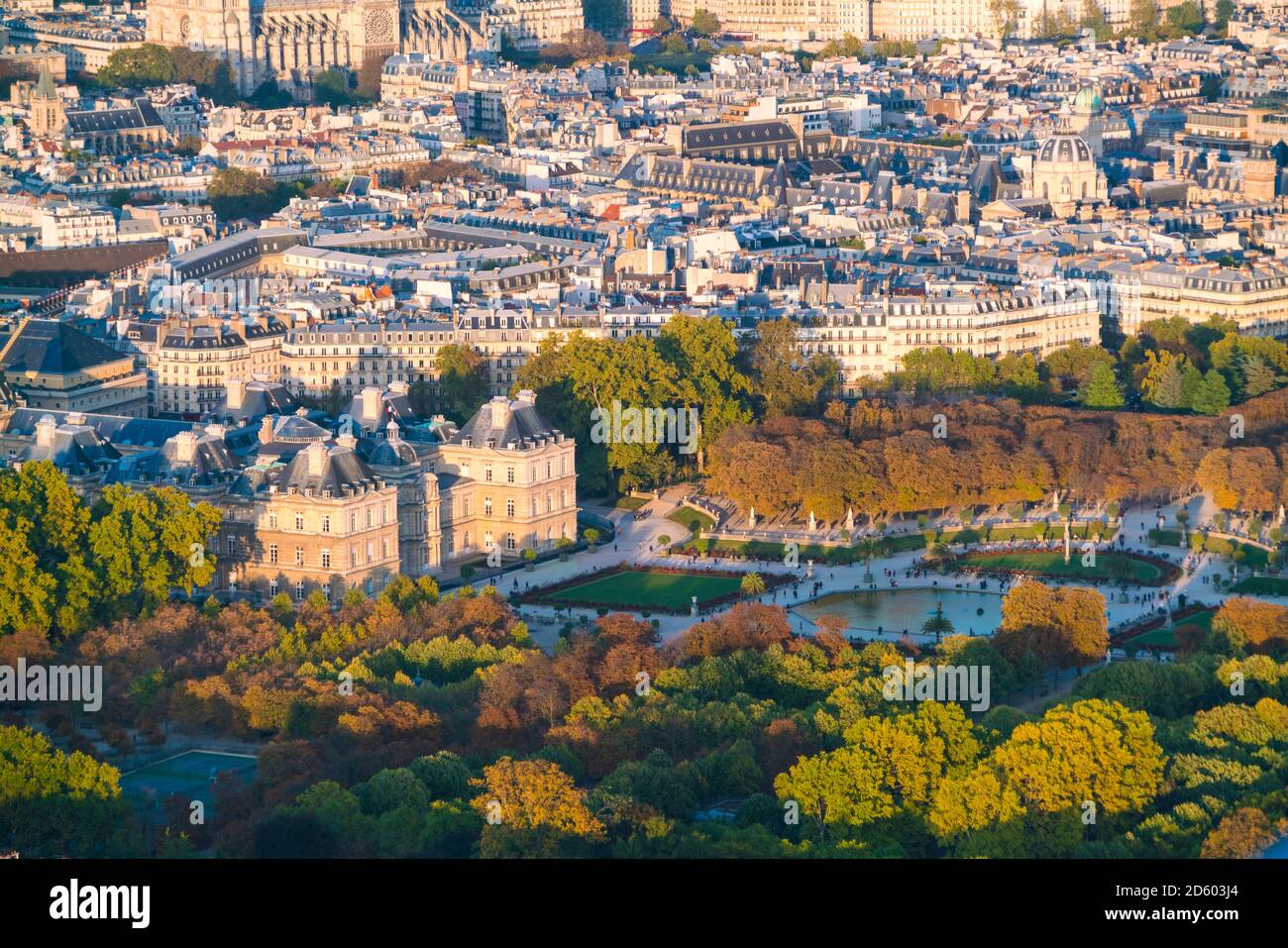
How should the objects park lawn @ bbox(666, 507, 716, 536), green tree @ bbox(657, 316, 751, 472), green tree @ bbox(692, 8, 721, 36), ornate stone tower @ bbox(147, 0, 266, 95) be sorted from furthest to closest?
green tree @ bbox(692, 8, 721, 36) → ornate stone tower @ bbox(147, 0, 266, 95) → green tree @ bbox(657, 316, 751, 472) → park lawn @ bbox(666, 507, 716, 536)

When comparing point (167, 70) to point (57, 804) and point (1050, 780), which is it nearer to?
point (57, 804)

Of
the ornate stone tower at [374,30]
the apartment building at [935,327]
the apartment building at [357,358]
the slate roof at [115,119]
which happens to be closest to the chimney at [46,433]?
the apartment building at [357,358]

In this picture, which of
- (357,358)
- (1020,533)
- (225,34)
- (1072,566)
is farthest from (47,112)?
(1072,566)

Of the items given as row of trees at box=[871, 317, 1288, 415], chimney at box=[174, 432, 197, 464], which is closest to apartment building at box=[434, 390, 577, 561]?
chimney at box=[174, 432, 197, 464]

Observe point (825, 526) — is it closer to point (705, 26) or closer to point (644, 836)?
point (644, 836)

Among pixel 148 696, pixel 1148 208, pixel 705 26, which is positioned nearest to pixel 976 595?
pixel 148 696

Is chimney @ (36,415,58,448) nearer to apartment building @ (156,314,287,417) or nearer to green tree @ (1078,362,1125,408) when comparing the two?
apartment building @ (156,314,287,417)

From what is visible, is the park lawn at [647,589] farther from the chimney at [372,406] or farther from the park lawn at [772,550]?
the chimney at [372,406]
